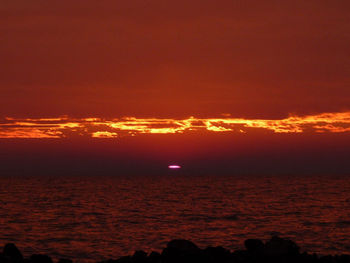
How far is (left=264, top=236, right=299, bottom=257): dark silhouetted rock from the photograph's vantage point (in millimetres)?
23844

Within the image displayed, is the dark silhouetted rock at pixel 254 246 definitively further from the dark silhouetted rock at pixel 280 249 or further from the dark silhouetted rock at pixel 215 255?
the dark silhouetted rock at pixel 215 255

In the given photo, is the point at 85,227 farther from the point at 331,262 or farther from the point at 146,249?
the point at 331,262

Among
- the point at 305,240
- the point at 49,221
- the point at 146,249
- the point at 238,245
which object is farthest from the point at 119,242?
the point at 49,221

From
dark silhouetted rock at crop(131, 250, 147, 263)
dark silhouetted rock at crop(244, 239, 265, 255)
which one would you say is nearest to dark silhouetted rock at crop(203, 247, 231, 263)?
dark silhouetted rock at crop(244, 239, 265, 255)

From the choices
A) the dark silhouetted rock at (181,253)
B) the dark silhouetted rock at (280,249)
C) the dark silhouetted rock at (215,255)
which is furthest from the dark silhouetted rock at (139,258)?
the dark silhouetted rock at (280,249)

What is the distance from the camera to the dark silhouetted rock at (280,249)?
78.2 ft

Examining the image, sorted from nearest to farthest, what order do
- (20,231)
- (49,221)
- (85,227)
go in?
(20,231) → (85,227) → (49,221)

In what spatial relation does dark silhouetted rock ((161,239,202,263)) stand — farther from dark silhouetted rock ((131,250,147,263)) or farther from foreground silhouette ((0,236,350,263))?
dark silhouetted rock ((131,250,147,263))

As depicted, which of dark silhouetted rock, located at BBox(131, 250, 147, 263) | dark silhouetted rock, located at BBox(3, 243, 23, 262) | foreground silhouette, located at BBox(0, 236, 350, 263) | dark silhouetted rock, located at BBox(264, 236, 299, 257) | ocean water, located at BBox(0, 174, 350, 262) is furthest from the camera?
ocean water, located at BBox(0, 174, 350, 262)

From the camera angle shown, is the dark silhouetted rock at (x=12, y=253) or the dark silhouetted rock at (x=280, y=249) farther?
the dark silhouetted rock at (x=12, y=253)

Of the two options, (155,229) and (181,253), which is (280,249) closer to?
(181,253)

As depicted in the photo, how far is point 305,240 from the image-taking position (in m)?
37.2

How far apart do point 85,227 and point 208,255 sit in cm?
2366

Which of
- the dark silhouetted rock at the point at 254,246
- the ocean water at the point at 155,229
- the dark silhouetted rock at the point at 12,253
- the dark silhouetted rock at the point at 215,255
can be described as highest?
the dark silhouetted rock at the point at 254,246
